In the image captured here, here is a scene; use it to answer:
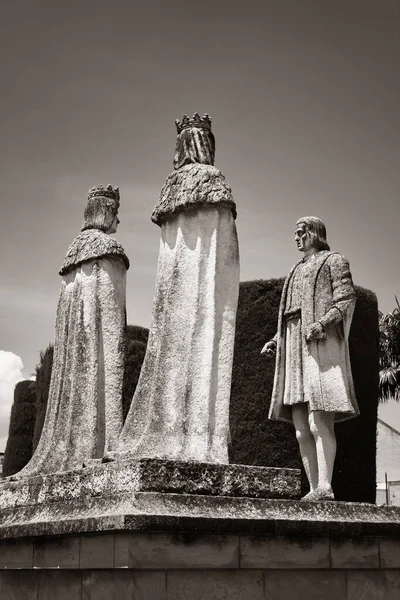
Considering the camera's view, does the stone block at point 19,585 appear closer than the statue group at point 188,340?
Yes

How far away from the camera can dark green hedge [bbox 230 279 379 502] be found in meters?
12.7

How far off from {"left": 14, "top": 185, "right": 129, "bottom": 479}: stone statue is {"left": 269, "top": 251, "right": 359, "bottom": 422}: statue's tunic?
1.62 m

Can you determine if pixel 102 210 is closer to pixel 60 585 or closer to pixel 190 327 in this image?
pixel 190 327

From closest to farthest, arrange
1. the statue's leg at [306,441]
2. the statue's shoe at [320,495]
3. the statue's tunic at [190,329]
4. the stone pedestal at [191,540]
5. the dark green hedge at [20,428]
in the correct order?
the stone pedestal at [191,540]
the statue's tunic at [190,329]
the statue's shoe at [320,495]
the statue's leg at [306,441]
the dark green hedge at [20,428]

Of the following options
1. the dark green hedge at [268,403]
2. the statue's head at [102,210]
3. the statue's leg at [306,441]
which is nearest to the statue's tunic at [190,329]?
the statue's leg at [306,441]

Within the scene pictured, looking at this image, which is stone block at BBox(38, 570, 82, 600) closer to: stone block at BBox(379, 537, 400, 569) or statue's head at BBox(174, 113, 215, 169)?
stone block at BBox(379, 537, 400, 569)

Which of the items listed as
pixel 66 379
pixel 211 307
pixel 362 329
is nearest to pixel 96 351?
pixel 66 379

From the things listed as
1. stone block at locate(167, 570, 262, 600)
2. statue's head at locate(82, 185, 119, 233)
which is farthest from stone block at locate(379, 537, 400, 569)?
statue's head at locate(82, 185, 119, 233)

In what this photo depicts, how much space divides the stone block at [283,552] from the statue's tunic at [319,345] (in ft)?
5.10

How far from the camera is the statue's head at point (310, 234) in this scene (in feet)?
26.4

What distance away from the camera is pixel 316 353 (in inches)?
297

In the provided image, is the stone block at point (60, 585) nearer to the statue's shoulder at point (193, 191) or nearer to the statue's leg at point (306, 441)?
the statue's leg at point (306, 441)

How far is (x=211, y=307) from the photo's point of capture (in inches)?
273

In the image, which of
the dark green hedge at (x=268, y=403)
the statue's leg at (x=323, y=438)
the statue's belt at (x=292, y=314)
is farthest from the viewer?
the dark green hedge at (x=268, y=403)
